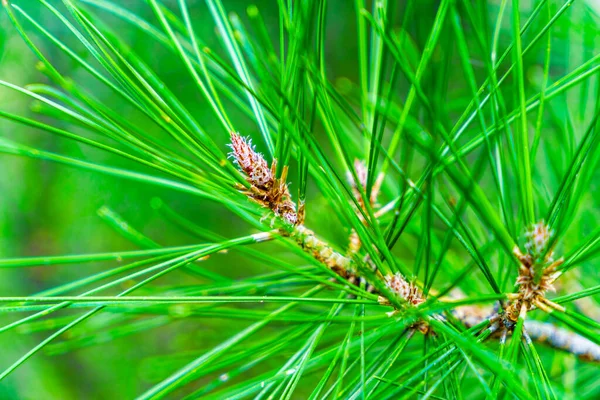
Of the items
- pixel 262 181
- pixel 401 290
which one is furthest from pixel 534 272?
pixel 262 181

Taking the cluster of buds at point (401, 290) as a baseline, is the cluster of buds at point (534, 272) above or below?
below

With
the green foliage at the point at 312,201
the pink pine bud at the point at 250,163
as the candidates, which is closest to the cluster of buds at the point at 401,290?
the green foliage at the point at 312,201

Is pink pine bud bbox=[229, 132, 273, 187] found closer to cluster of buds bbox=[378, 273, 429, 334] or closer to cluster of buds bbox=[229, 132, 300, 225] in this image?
cluster of buds bbox=[229, 132, 300, 225]

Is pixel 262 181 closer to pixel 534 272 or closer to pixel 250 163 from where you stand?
pixel 250 163

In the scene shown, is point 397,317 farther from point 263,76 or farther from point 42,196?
point 42,196

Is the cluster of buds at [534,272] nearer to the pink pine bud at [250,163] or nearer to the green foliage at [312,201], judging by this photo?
the green foliage at [312,201]

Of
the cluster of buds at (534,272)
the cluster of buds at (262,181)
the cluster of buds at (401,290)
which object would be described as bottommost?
the cluster of buds at (534,272)

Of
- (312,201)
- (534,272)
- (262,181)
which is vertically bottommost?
(534,272)

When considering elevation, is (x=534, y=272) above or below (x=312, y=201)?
below
